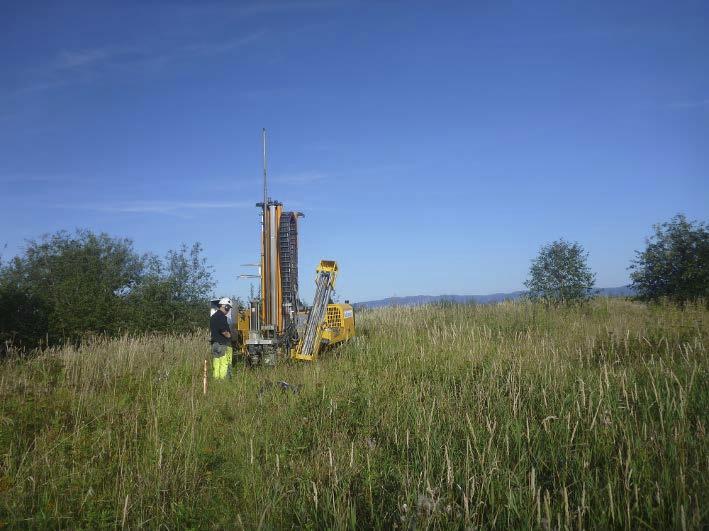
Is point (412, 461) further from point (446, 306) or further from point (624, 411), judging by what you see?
point (446, 306)

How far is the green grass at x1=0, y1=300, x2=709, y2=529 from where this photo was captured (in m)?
3.25

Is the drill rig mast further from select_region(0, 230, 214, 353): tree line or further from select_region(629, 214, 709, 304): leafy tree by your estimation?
select_region(629, 214, 709, 304): leafy tree

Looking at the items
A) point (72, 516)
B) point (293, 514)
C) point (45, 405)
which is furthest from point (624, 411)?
point (45, 405)

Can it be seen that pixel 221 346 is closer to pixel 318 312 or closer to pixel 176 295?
pixel 318 312

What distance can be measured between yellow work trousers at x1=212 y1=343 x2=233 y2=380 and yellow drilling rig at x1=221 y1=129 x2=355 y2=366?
25.5 inches

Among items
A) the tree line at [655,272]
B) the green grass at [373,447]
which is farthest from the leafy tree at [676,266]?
the green grass at [373,447]

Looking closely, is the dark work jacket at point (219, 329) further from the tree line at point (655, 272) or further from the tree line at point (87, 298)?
the tree line at point (655, 272)

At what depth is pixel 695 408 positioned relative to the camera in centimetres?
519

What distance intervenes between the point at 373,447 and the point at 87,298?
18.6 m


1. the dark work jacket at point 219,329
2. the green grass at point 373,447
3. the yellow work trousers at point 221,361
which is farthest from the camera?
the dark work jacket at point 219,329

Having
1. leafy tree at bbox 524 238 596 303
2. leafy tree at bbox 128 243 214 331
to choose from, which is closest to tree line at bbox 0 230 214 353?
leafy tree at bbox 128 243 214 331

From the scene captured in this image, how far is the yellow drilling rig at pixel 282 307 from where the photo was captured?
10.4 m

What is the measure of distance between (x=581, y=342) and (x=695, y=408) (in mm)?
4485

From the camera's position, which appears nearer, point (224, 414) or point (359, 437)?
point (359, 437)
